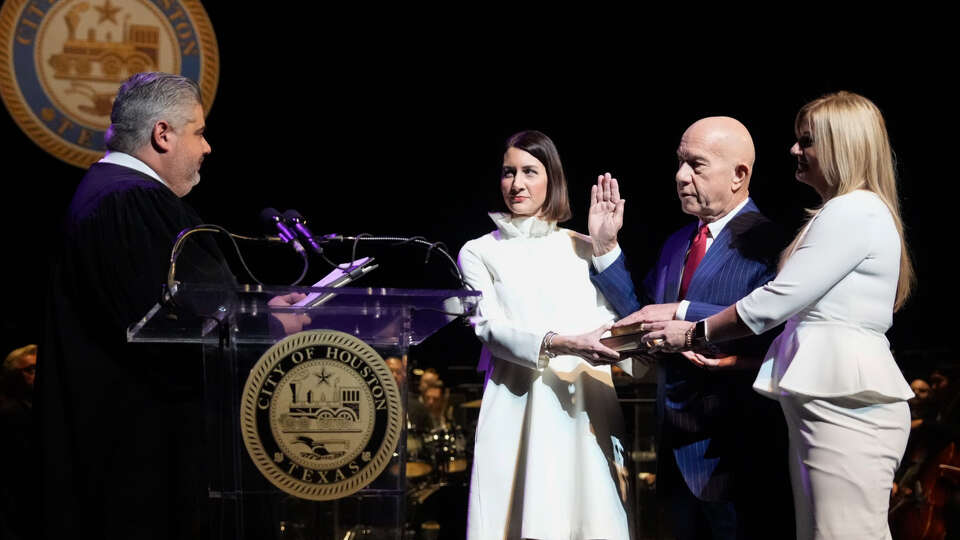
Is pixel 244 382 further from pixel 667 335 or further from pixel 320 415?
pixel 667 335

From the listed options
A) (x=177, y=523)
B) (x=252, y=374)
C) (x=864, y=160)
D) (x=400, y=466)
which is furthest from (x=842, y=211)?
(x=177, y=523)

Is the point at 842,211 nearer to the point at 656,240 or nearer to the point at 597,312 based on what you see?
the point at 597,312

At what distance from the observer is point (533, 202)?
3141 mm

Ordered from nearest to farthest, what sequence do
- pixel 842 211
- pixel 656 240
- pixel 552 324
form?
pixel 842 211, pixel 552 324, pixel 656 240

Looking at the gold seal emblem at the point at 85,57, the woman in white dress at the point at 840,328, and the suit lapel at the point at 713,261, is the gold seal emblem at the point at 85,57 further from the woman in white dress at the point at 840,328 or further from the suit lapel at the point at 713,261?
the woman in white dress at the point at 840,328

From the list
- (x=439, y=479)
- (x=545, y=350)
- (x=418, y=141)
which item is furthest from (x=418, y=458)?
(x=545, y=350)

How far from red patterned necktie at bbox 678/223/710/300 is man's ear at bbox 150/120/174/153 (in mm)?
1407

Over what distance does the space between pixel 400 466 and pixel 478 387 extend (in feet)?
12.4

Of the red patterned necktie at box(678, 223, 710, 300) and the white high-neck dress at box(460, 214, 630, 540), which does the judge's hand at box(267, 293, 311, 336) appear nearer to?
the white high-neck dress at box(460, 214, 630, 540)

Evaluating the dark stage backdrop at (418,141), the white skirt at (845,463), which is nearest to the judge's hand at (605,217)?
the white skirt at (845,463)

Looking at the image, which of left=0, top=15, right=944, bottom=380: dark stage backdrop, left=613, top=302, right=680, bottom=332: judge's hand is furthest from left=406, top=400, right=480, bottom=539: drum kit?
left=613, top=302, right=680, bottom=332: judge's hand

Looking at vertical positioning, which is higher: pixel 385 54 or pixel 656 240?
pixel 385 54

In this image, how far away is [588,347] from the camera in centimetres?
281

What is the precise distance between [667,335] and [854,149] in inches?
25.0
